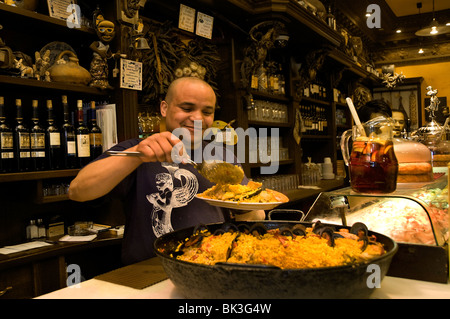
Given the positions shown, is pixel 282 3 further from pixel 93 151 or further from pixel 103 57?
pixel 93 151

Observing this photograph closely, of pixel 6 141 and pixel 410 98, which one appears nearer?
pixel 6 141

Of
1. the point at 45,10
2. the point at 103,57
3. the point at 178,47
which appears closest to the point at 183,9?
the point at 178,47

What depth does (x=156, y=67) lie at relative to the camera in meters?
2.77

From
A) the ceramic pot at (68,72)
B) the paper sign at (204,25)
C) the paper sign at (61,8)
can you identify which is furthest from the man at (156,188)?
the paper sign at (204,25)

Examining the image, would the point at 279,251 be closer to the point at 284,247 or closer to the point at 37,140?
the point at 284,247

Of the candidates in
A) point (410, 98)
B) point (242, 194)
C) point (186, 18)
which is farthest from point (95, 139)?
point (410, 98)

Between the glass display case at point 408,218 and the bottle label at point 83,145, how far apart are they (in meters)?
1.58

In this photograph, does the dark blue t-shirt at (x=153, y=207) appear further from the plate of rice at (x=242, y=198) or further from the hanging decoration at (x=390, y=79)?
the hanging decoration at (x=390, y=79)

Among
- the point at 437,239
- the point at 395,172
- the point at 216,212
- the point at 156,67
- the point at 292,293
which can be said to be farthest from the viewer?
the point at 156,67

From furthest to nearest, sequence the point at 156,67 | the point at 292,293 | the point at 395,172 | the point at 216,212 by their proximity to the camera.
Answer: the point at 156,67, the point at 216,212, the point at 395,172, the point at 292,293

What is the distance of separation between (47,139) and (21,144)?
0.18m

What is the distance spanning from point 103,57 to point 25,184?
95 centimetres

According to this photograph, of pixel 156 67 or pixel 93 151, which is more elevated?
pixel 156 67

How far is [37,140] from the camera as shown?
7.26 feet
